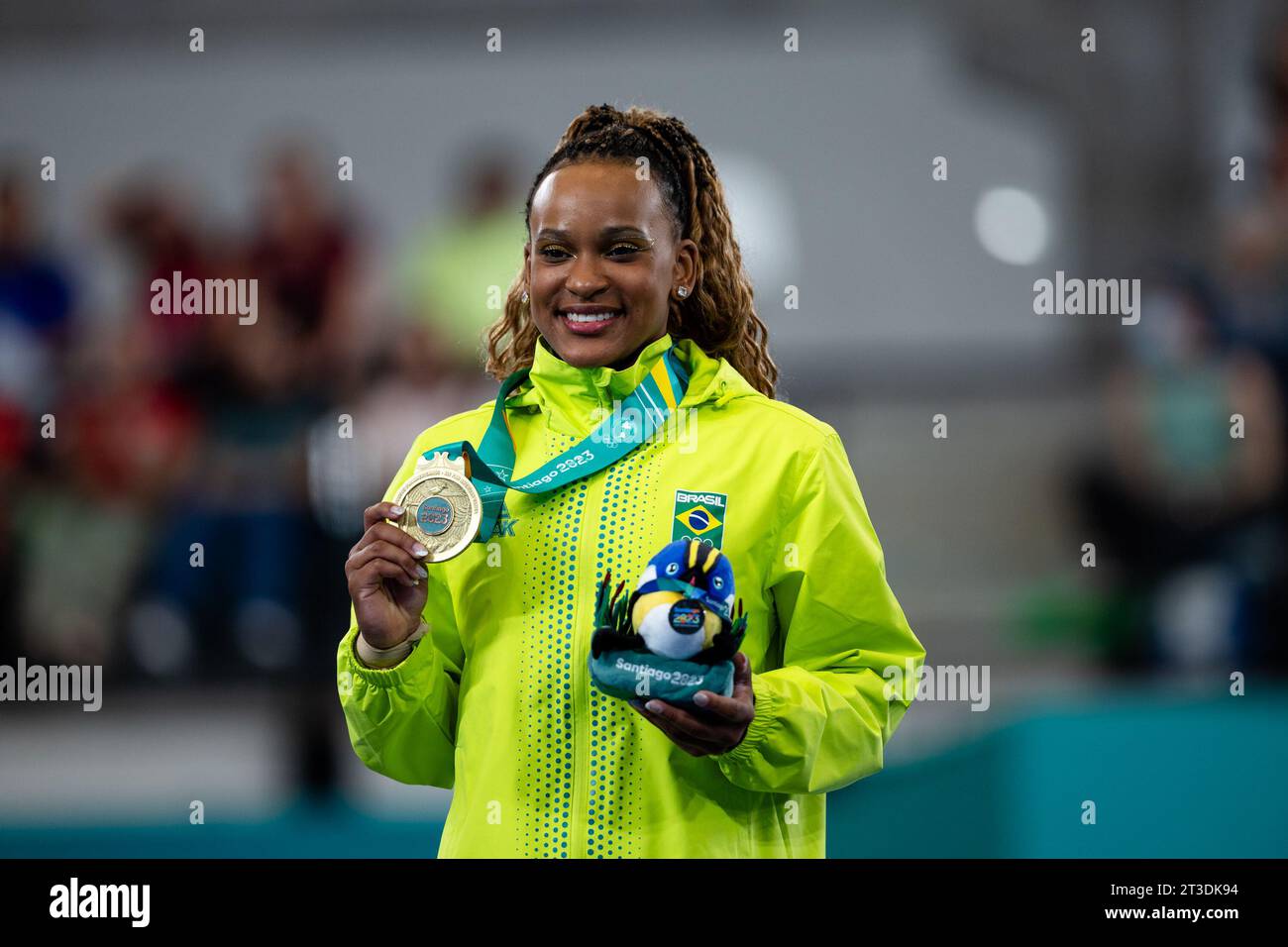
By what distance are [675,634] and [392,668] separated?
1.49 ft

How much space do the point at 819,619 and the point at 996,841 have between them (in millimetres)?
2070

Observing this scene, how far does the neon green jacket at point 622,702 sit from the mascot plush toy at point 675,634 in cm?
16

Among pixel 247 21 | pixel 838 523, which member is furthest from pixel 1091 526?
pixel 247 21

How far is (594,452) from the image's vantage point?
2295 millimetres

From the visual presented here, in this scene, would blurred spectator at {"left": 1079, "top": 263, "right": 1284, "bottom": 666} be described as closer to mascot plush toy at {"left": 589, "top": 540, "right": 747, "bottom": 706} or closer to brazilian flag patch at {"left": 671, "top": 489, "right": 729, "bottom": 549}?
brazilian flag patch at {"left": 671, "top": 489, "right": 729, "bottom": 549}

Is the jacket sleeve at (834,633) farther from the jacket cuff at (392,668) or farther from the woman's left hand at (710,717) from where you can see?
the jacket cuff at (392,668)

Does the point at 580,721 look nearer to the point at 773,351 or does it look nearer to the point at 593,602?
the point at 593,602

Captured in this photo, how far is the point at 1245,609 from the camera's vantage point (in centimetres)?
519

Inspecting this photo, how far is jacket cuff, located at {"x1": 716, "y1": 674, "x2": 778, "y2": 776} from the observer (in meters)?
2.12

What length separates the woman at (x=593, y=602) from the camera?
2.22 m

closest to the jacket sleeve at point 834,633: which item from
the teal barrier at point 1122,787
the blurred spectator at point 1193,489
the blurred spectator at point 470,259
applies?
the teal barrier at point 1122,787

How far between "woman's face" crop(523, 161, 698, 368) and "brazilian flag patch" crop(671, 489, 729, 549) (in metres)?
0.23
